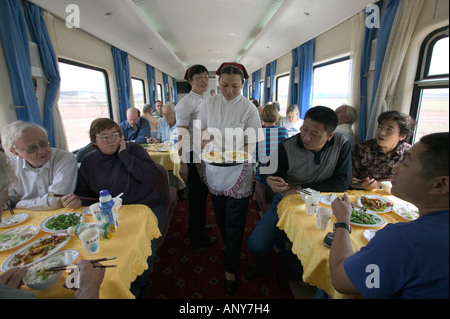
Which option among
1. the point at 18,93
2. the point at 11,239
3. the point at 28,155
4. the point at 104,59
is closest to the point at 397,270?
the point at 11,239

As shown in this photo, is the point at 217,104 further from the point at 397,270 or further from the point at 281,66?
the point at 281,66

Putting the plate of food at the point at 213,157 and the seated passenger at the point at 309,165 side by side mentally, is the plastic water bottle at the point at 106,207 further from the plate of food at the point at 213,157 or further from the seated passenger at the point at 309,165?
the seated passenger at the point at 309,165

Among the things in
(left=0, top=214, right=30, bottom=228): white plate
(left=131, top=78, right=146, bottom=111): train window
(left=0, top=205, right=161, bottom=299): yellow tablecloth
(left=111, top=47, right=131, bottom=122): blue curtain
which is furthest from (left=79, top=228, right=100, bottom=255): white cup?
(left=131, top=78, right=146, bottom=111): train window

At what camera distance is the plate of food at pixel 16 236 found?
1.34 metres

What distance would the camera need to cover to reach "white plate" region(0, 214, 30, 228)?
1567 mm

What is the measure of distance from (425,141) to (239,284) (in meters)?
2.24

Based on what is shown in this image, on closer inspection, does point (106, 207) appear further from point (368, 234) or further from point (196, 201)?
point (368, 234)

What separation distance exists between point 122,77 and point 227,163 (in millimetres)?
5768

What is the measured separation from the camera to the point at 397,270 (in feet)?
2.57

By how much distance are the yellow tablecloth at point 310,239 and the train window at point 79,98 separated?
4.07 meters

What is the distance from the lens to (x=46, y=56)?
11.0 ft

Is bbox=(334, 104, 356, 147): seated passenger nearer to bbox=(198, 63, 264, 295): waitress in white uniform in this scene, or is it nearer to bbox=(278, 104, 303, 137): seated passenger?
bbox=(278, 104, 303, 137): seated passenger

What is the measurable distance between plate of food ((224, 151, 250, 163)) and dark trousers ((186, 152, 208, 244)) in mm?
545

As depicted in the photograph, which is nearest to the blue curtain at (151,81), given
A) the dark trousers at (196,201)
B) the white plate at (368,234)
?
the dark trousers at (196,201)
